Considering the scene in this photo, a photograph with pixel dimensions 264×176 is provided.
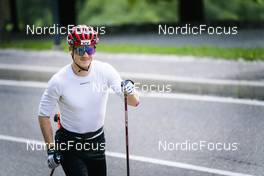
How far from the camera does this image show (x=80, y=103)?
5.35 metres

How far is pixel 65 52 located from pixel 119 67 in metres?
2.77

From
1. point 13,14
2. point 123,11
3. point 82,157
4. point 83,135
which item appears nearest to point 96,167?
point 82,157

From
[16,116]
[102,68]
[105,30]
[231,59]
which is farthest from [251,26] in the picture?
[102,68]

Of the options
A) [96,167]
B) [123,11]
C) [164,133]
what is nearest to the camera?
[96,167]

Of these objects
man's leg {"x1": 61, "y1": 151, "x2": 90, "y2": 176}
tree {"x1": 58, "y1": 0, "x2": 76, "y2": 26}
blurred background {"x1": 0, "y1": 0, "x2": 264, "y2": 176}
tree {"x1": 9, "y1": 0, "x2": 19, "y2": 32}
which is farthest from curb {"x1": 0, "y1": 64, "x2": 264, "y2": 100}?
tree {"x1": 9, "y1": 0, "x2": 19, "y2": 32}

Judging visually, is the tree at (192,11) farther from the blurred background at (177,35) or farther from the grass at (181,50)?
the grass at (181,50)

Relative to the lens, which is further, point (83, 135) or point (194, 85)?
point (194, 85)

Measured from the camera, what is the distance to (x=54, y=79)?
17.5 feet

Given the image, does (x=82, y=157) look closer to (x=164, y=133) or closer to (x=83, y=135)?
(x=83, y=135)

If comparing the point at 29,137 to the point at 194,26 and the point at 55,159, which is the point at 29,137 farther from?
the point at 194,26

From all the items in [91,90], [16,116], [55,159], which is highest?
[91,90]

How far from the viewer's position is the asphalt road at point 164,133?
7703 millimetres

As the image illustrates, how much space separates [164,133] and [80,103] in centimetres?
386

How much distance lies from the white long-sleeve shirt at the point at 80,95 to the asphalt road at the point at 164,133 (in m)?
2.18
